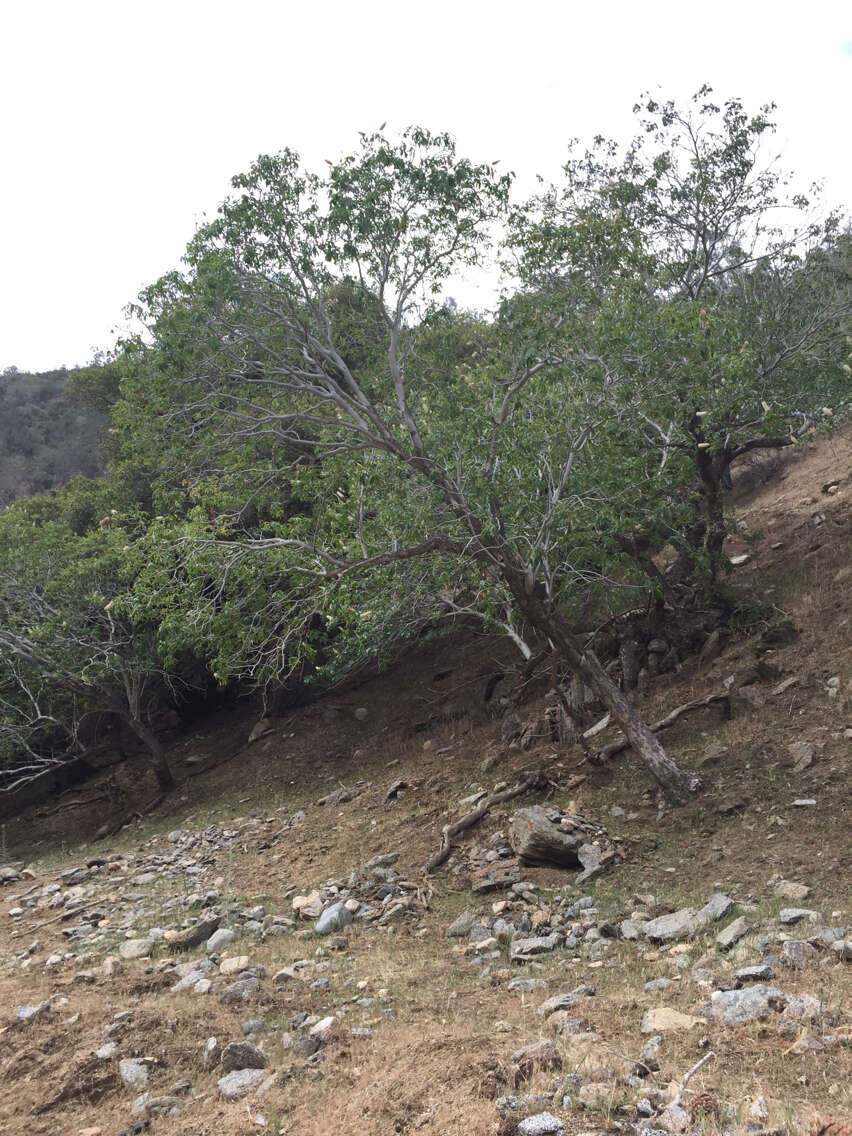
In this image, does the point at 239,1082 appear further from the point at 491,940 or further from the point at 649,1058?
the point at 491,940

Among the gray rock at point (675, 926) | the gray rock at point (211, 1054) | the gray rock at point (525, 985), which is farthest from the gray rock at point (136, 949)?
the gray rock at point (675, 926)

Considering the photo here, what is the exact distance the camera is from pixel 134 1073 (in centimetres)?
491

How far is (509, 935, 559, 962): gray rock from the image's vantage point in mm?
6233

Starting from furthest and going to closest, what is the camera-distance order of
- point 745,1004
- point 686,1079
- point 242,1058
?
point 242,1058 → point 745,1004 → point 686,1079

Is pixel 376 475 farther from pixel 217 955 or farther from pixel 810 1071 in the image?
pixel 810 1071

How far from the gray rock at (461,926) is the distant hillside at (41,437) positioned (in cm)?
3031

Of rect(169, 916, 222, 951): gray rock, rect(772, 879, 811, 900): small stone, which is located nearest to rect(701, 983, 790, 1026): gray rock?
rect(772, 879, 811, 900): small stone

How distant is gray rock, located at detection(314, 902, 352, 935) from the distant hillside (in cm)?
2932

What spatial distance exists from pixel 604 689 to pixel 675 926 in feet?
10.6

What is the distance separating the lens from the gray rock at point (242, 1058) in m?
4.86

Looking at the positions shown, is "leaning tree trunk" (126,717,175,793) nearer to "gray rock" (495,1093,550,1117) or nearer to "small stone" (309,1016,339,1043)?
"small stone" (309,1016,339,1043)

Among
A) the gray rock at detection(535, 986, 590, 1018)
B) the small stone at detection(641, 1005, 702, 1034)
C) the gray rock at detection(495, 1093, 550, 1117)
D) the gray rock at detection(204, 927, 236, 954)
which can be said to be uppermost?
the gray rock at detection(495, 1093, 550, 1117)

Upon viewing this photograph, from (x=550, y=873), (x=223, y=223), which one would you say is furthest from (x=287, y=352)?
(x=550, y=873)

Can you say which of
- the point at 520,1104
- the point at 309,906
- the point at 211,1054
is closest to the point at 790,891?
the point at 520,1104
